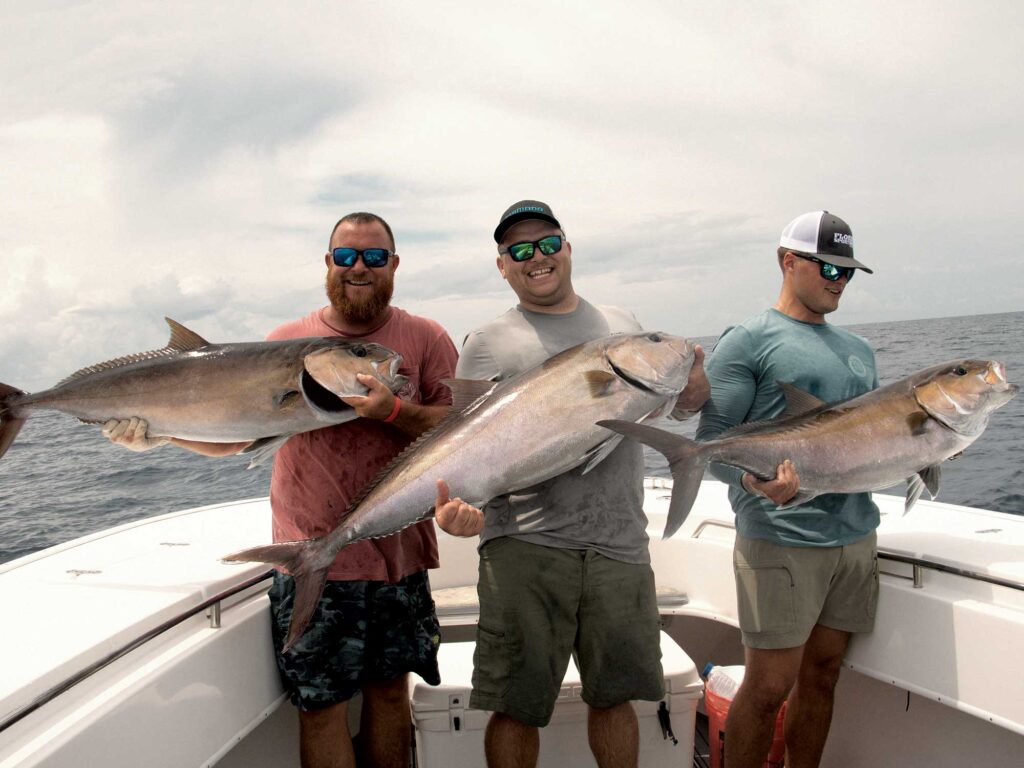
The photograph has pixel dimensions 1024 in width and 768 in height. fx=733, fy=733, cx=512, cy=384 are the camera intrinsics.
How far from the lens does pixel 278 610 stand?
276 centimetres

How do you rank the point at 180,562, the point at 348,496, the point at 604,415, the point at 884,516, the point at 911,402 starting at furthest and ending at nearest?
1. the point at 884,516
2. the point at 180,562
3. the point at 348,496
4. the point at 911,402
5. the point at 604,415

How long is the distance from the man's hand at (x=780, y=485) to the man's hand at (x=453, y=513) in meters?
1.01

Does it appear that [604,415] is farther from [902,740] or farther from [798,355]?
[902,740]

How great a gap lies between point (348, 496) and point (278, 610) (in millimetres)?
512

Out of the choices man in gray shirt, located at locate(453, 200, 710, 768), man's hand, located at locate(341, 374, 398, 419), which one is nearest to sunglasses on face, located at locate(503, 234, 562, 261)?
man in gray shirt, located at locate(453, 200, 710, 768)

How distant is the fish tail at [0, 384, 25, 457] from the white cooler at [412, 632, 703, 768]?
1.80 meters

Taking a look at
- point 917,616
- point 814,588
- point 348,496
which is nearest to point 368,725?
point 348,496

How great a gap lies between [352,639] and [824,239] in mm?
2378

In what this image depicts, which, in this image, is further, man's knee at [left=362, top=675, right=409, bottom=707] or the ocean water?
the ocean water

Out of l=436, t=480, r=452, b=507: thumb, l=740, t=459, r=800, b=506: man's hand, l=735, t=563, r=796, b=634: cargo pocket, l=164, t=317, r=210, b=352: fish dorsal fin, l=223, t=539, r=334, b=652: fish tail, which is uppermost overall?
l=164, t=317, r=210, b=352: fish dorsal fin

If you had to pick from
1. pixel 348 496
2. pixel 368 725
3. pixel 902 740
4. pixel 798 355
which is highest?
pixel 798 355

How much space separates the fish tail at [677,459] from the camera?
2.28m

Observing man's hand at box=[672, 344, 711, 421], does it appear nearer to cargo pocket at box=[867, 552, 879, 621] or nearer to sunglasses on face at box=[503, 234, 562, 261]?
sunglasses on face at box=[503, 234, 562, 261]

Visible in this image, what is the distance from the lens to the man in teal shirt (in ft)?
9.05
